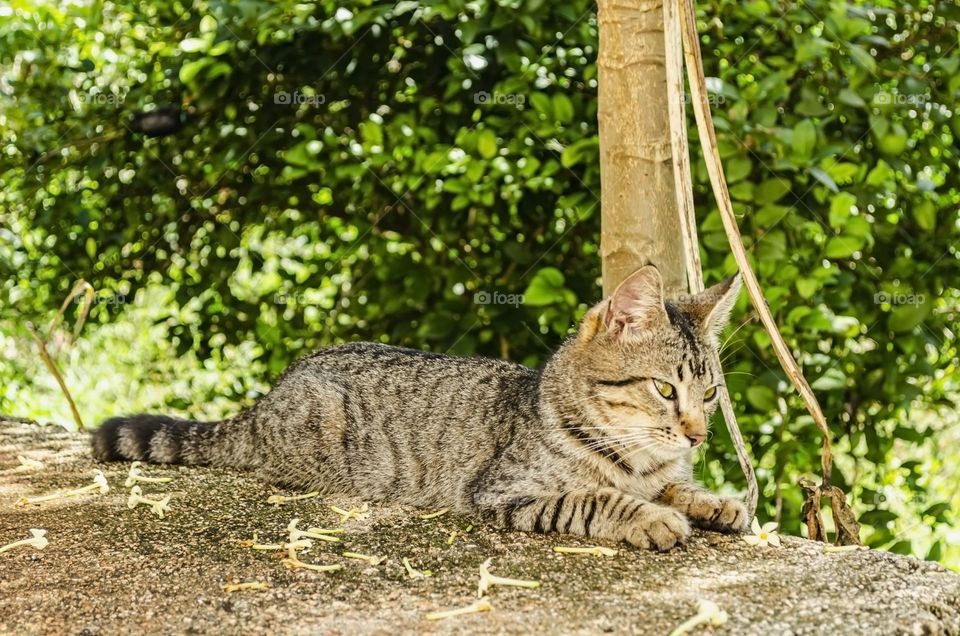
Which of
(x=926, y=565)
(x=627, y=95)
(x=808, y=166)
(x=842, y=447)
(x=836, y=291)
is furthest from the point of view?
(x=842, y=447)

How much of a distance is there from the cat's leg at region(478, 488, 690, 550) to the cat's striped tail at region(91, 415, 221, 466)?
55.0 inches

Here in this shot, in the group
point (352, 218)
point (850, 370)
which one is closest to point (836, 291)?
point (850, 370)

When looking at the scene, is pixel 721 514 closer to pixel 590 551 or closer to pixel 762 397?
pixel 590 551

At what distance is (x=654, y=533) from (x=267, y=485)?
162 centimetres

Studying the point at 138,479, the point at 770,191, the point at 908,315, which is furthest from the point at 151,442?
the point at 908,315

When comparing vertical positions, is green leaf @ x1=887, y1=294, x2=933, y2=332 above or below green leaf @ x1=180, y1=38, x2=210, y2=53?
below

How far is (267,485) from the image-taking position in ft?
12.8

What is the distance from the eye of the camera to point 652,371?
11.2 feet

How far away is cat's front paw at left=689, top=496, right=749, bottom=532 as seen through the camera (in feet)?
10.7

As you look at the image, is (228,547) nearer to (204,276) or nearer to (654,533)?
(654,533)
